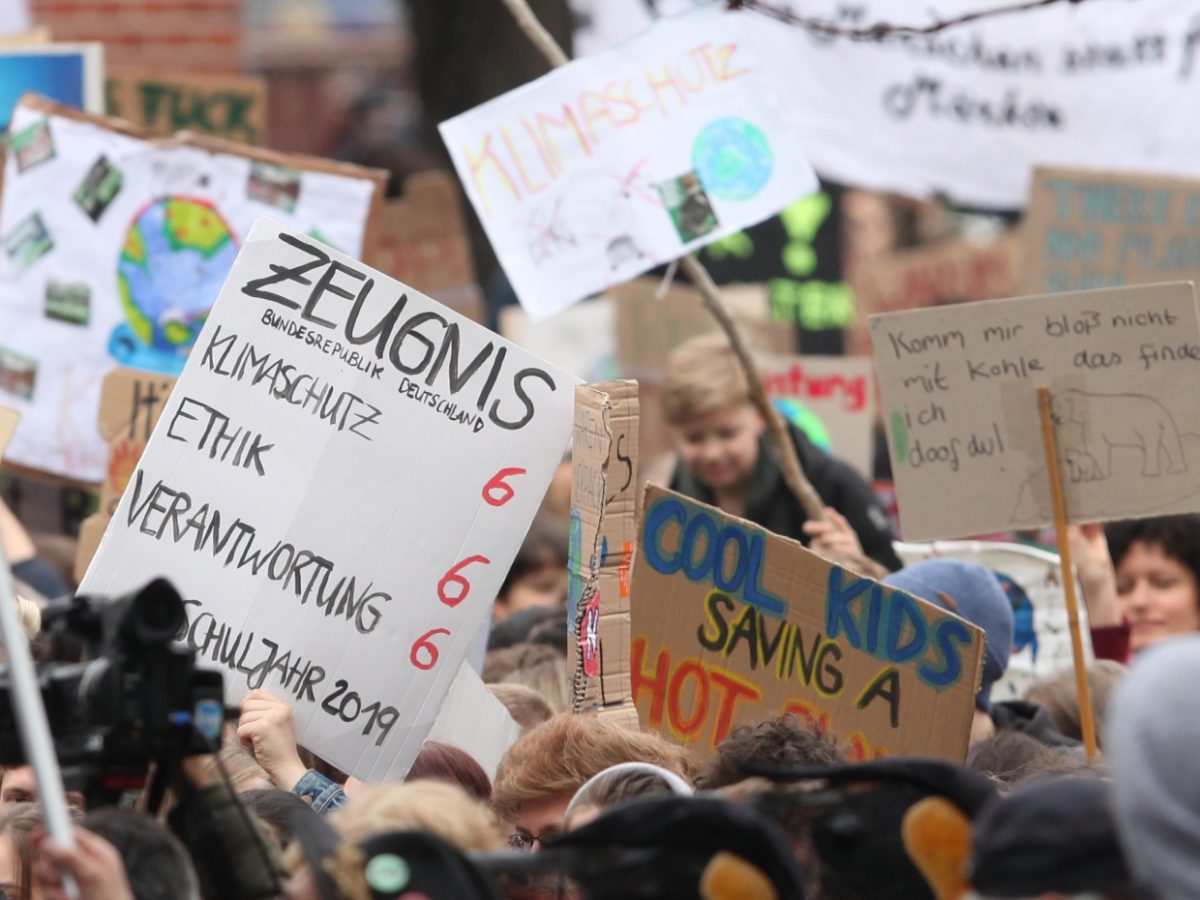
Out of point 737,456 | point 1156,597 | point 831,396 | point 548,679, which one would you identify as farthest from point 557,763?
point 831,396

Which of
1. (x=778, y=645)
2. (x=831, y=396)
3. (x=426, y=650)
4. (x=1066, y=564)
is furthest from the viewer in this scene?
(x=831, y=396)

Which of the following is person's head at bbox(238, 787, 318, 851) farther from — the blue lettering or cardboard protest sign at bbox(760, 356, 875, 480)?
cardboard protest sign at bbox(760, 356, 875, 480)

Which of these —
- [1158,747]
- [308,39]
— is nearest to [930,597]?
[1158,747]

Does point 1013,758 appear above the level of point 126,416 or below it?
below

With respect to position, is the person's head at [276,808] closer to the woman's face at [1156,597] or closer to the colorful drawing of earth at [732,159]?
the colorful drawing of earth at [732,159]

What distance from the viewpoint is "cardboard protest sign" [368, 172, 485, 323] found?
703cm

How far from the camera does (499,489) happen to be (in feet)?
11.9

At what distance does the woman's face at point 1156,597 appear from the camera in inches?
201

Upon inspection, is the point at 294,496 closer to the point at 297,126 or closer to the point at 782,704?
the point at 782,704

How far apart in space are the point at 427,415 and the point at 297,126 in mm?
24241

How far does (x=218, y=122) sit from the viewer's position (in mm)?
7297

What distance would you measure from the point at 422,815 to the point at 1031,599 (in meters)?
3.37

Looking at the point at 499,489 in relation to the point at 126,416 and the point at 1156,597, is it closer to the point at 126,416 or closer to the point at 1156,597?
the point at 126,416

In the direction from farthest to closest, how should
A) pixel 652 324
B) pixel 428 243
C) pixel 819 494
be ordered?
1. pixel 652 324
2. pixel 428 243
3. pixel 819 494
